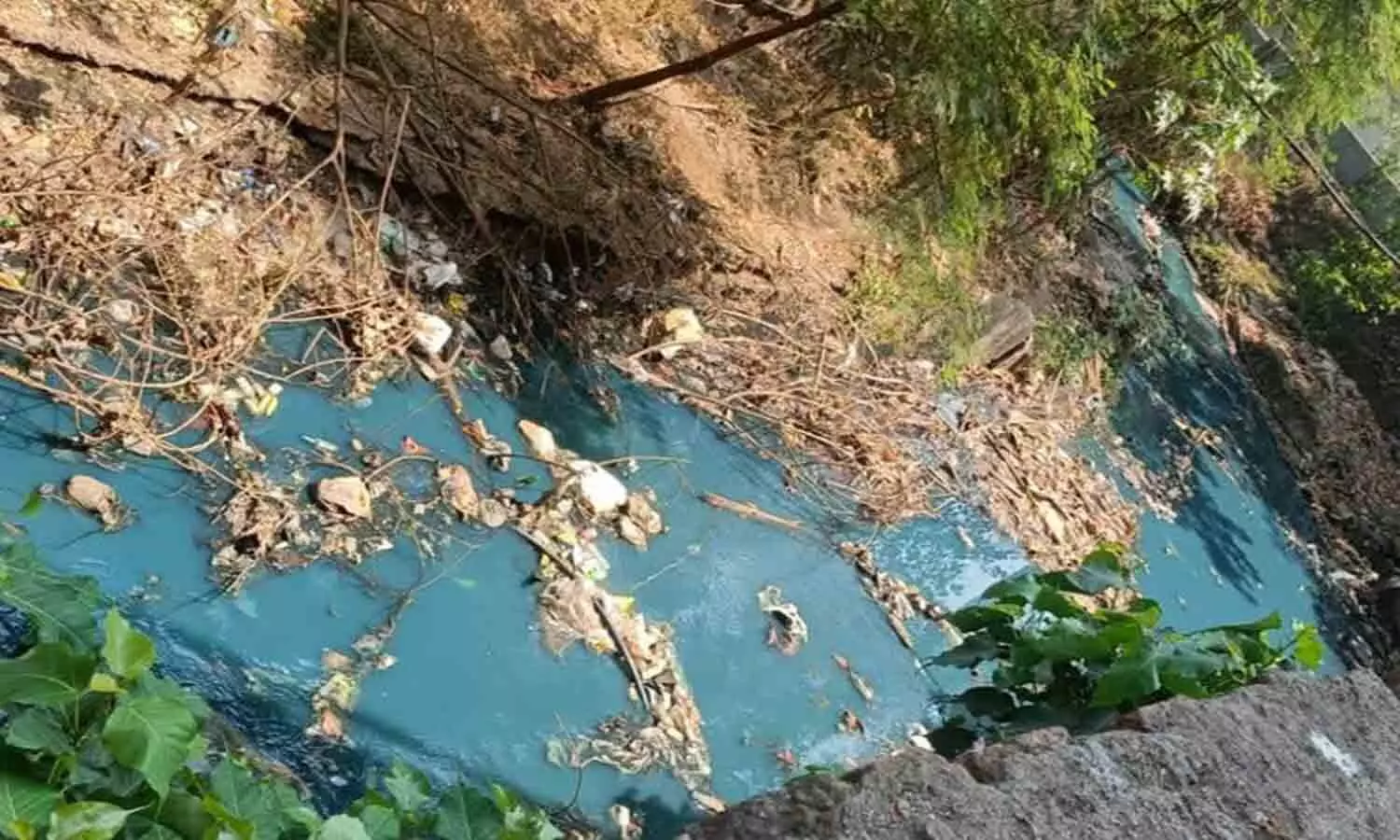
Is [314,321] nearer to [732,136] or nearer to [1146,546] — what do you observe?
[732,136]

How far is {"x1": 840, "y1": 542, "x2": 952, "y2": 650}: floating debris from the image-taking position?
418 cm

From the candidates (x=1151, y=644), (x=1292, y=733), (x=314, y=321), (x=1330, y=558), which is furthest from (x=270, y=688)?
(x=1330, y=558)

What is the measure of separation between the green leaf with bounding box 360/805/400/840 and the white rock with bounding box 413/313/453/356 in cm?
220

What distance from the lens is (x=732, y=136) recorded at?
5375 mm

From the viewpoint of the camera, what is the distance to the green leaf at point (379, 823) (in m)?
1.66

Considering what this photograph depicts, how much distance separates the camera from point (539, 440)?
3824 millimetres

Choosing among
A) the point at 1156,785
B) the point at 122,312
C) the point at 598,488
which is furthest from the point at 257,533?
the point at 1156,785

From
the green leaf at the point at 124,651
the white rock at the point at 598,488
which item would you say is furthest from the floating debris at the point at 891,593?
the green leaf at the point at 124,651

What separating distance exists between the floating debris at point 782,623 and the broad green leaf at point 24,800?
2.48 m

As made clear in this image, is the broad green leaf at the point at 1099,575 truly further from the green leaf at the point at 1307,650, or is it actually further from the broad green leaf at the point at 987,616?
the green leaf at the point at 1307,650

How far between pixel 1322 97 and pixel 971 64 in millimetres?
2121

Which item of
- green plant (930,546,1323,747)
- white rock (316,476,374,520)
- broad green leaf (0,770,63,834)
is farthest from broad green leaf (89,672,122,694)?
white rock (316,476,374,520)

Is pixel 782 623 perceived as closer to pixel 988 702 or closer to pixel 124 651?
pixel 988 702

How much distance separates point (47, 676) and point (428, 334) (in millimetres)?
2274
